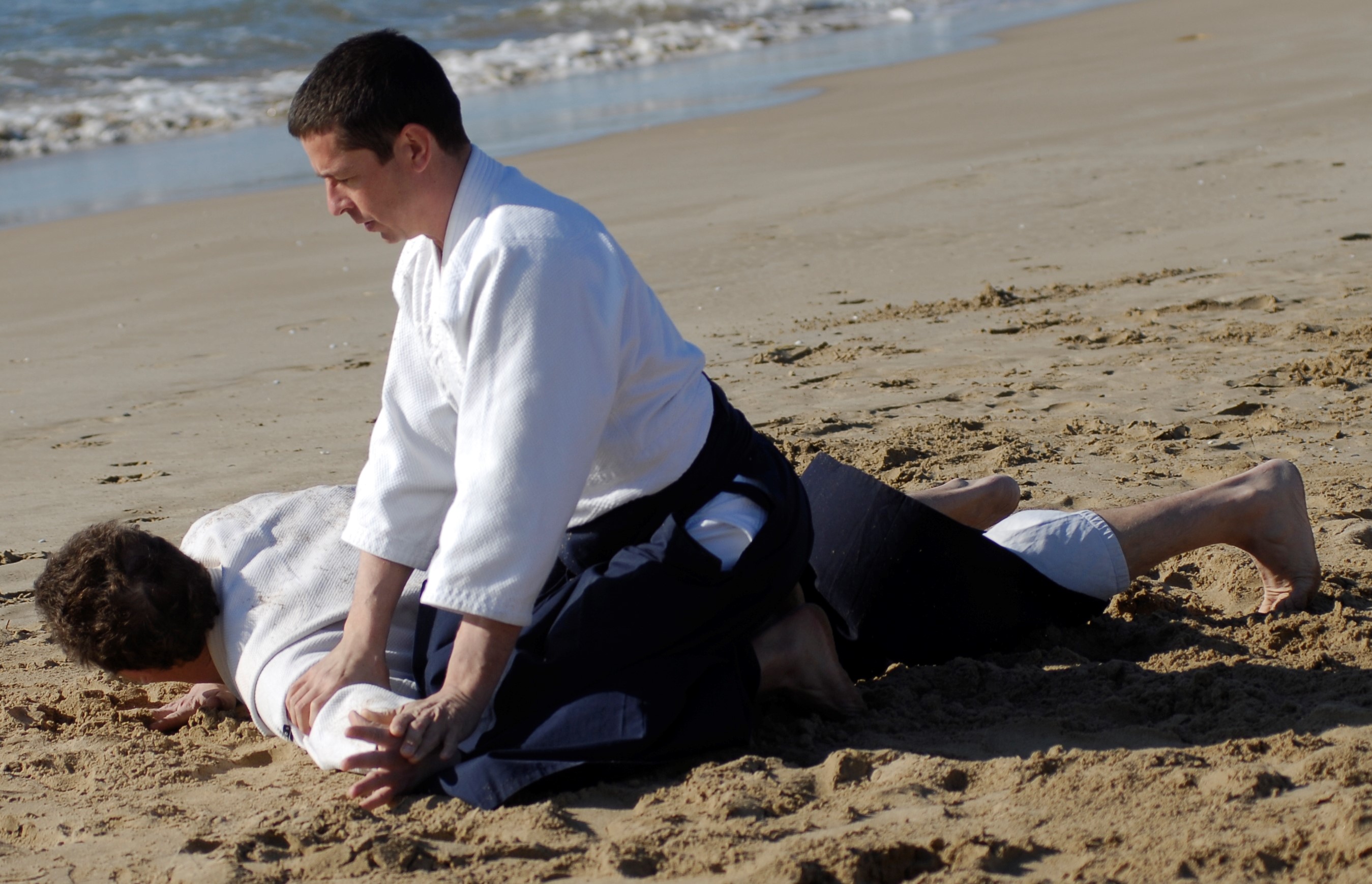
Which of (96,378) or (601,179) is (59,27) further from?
(96,378)

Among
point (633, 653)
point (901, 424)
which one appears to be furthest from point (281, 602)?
point (901, 424)

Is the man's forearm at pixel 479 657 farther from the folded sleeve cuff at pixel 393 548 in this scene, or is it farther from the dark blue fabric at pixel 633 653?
the folded sleeve cuff at pixel 393 548

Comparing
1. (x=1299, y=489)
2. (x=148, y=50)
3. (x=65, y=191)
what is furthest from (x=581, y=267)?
(x=148, y=50)

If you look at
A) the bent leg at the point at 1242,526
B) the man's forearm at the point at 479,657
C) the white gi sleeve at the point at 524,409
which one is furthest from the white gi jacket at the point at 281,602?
the bent leg at the point at 1242,526

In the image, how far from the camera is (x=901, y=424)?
4.70 meters

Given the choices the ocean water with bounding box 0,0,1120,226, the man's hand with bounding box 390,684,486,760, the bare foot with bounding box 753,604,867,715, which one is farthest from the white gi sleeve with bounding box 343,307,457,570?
the ocean water with bounding box 0,0,1120,226

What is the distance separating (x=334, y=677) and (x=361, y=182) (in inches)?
34.5

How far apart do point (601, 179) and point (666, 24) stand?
11822mm

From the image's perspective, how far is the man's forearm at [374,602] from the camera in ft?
8.49

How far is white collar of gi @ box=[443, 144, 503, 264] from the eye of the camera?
2396 mm

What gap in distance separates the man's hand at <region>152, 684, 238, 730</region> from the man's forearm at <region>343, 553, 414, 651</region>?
617 mm

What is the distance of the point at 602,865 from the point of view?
2246 mm

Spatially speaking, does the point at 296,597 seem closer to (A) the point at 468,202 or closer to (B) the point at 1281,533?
(A) the point at 468,202

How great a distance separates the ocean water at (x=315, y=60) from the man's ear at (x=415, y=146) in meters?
8.30
